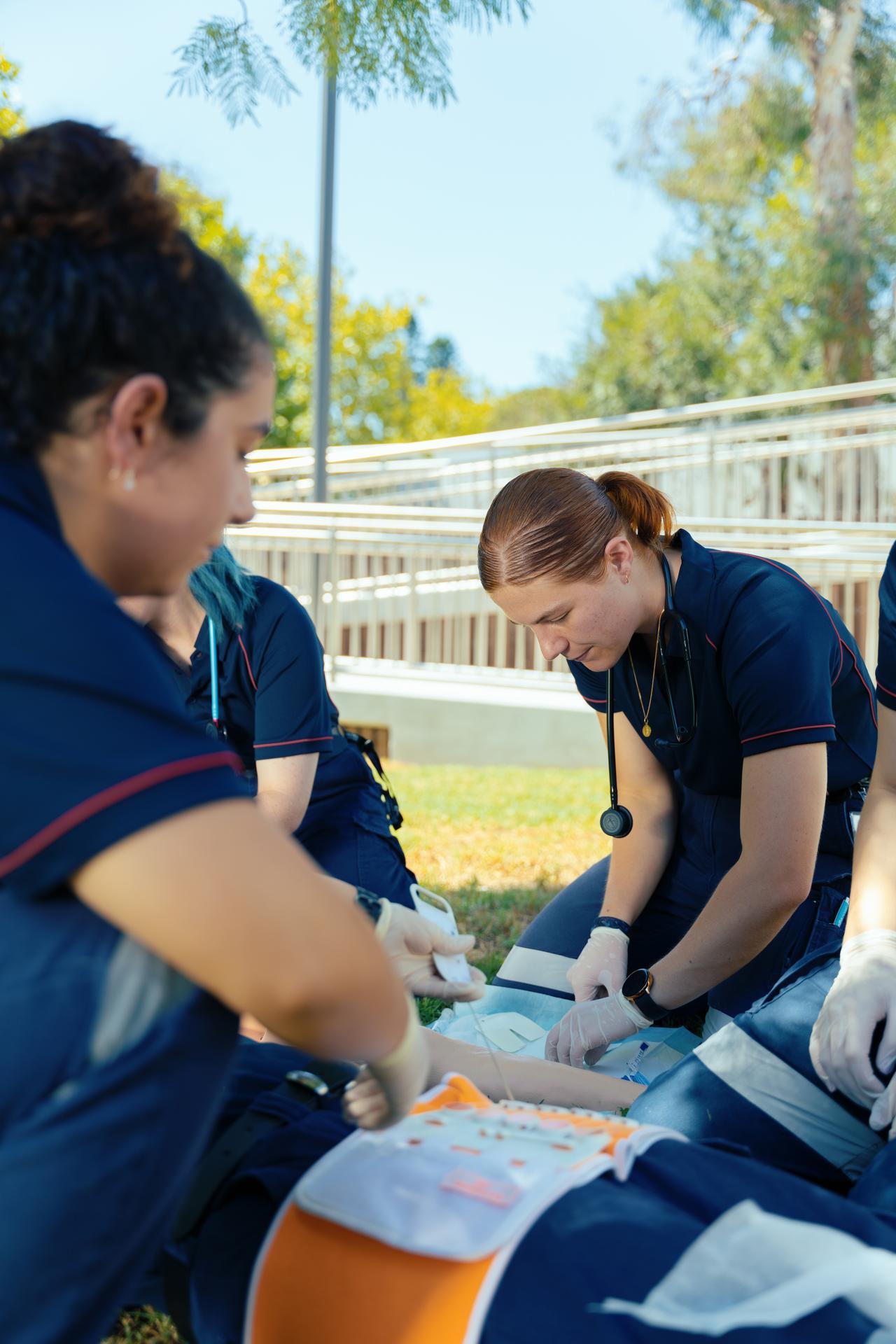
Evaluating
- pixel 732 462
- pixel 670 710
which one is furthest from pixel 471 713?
pixel 670 710

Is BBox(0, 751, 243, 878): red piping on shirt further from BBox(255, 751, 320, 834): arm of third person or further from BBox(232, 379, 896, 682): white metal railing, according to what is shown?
BBox(232, 379, 896, 682): white metal railing

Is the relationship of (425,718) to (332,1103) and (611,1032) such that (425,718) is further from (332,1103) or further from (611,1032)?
(332,1103)

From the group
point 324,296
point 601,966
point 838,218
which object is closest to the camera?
point 601,966

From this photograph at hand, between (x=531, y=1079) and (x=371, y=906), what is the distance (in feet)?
2.49

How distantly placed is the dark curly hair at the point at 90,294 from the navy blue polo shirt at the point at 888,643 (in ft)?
Result: 4.66

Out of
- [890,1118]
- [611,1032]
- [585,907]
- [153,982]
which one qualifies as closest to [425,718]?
[585,907]

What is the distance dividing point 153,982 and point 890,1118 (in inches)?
48.3

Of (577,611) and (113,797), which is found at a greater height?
(577,611)

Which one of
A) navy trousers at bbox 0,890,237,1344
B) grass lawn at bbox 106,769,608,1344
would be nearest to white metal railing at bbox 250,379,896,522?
grass lawn at bbox 106,769,608,1344

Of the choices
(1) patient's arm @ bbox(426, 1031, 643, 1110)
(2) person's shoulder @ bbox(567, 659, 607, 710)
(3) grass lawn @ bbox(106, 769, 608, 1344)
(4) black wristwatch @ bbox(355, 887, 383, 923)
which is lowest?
(3) grass lawn @ bbox(106, 769, 608, 1344)

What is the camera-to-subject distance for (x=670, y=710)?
110 inches

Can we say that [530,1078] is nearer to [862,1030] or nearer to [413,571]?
[862,1030]

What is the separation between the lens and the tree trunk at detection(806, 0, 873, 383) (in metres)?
14.9

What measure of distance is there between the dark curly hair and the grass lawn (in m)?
2.41
